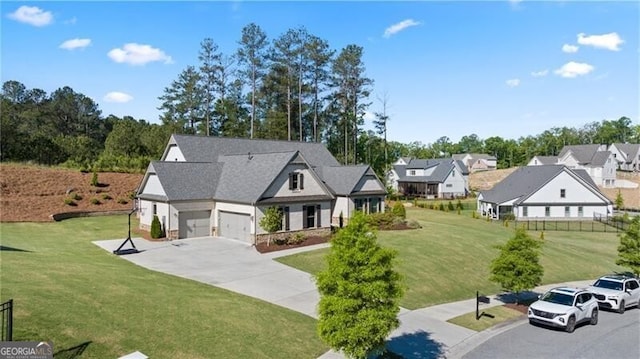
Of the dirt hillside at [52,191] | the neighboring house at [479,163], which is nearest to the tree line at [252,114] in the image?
the dirt hillside at [52,191]

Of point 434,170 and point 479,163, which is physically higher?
point 479,163

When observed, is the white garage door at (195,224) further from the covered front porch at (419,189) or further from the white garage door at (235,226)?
the covered front porch at (419,189)

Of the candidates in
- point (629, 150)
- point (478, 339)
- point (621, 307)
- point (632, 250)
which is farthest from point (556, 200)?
point (629, 150)

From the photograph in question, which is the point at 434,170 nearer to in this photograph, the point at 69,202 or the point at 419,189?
the point at 419,189

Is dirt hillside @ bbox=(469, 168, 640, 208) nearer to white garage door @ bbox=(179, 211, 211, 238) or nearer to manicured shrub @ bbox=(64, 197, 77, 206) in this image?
white garage door @ bbox=(179, 211, 211, 238)

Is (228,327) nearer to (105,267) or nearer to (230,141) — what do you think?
(105,267)

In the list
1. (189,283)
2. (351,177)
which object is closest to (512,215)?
(351,177)

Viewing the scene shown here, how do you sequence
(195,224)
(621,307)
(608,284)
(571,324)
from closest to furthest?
(571,324) < (621,307) < (608,284) < (195,224)
